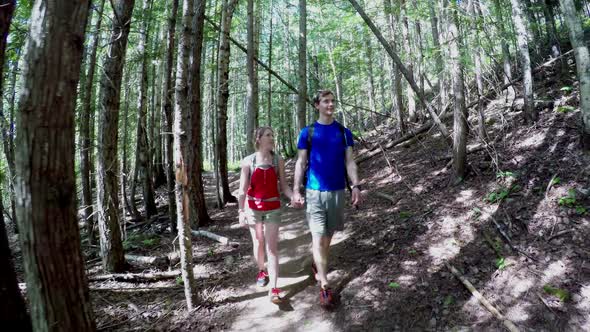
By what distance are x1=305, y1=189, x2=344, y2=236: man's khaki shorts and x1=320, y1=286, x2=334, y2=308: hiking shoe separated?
69 cm

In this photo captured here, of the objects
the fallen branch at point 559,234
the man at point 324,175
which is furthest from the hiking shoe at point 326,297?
the fallen branch at point 559,234

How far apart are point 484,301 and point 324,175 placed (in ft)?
7.03

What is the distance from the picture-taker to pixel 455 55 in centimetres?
552

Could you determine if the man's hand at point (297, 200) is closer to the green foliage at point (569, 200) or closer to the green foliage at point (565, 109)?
the green foliage at point (569, 200)

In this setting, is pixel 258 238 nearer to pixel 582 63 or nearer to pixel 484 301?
pixel 484 301

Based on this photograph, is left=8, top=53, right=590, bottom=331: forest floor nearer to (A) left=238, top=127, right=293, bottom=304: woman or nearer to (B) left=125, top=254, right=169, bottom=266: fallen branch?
(B) left=125, top=254, right=169, bottom=266: fallen branch

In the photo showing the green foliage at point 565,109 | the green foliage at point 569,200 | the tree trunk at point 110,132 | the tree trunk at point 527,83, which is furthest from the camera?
the tree trunk at point 527,83

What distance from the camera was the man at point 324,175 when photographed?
3.90 metres

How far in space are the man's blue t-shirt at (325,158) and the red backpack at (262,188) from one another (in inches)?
17.7

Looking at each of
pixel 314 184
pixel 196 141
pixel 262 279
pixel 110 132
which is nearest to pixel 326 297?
pixel 262 279

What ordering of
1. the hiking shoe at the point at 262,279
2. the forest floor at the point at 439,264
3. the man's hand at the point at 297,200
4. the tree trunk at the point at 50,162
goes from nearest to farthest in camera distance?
1. the tree trunk at the point at 50,162
2. the forest floor at the point at 439,264
3. the man's hand at the point at 297,200
4. the hiking shoe at the point at 262,279

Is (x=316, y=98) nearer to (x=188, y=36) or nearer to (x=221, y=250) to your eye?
(x=188, y=36)

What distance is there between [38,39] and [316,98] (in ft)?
8.80

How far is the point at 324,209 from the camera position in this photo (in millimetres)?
3904
